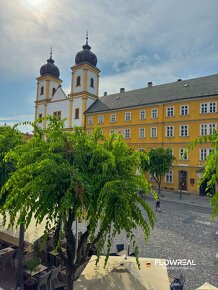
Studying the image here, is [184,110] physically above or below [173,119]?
above

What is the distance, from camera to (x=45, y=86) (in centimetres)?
4694

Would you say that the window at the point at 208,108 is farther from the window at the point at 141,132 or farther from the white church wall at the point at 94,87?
the white church wall at the point at 94,87

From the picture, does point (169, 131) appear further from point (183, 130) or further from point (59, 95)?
point (59, 95)

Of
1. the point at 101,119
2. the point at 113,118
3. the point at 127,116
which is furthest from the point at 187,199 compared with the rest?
the point at 101,119

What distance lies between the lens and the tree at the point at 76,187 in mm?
4386

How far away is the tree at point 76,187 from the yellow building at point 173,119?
21988 mm

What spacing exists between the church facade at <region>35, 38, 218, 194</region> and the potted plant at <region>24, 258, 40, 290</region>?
21020mm

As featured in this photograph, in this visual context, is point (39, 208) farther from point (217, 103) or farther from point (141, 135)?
point (141, 135)

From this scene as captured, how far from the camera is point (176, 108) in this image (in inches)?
1217

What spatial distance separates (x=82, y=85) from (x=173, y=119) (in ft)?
61.1

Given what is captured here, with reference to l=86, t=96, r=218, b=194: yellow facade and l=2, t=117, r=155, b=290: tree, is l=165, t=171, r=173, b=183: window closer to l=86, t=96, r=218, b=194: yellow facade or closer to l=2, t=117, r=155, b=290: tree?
l=86, t=96, r=218, b=194: yellow facade

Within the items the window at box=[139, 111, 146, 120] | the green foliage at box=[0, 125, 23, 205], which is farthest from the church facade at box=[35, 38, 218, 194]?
the green foliage at box=[0, 125, 23, 205]

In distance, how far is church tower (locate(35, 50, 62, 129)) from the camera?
46.7 m

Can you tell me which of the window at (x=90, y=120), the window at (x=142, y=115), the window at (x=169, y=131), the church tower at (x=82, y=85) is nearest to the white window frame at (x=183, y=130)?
the window at (x=169, y=131)
